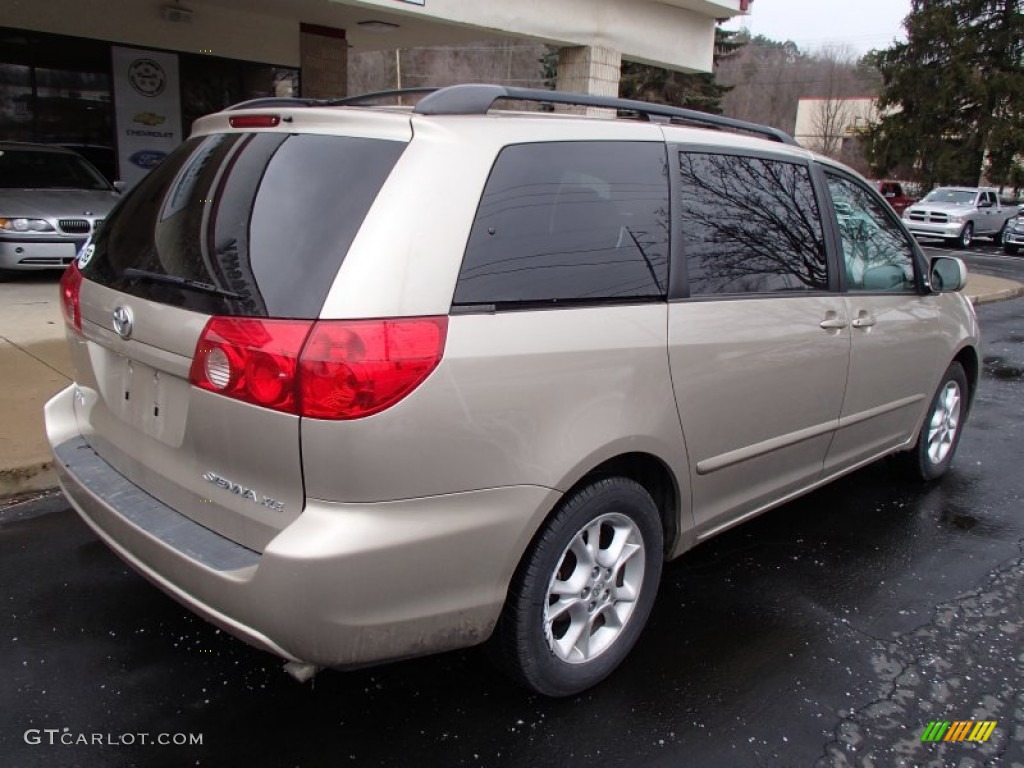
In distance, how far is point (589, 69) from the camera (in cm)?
1166

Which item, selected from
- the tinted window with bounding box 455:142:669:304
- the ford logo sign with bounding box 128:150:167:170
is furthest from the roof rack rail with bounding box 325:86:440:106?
the ford logo sign with bounding box 128:150:167:170

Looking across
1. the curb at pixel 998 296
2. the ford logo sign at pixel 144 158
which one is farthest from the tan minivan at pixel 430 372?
the curb at pixel 998 296

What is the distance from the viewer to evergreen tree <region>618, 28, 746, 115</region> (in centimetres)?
2670

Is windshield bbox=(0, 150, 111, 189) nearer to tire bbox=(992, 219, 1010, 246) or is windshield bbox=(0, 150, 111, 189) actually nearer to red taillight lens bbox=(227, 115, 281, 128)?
red taillight lens bbox=(227, 115, 281, 128)

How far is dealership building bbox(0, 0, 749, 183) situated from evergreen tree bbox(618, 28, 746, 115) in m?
14.0

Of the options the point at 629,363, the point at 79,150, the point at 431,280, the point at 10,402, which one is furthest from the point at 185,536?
the point at 79,150

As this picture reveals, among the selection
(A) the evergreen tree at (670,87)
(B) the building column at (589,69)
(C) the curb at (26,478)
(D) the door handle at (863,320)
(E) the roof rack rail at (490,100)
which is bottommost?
(C) the curb at (26,478)

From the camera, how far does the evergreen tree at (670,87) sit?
87.6 feet

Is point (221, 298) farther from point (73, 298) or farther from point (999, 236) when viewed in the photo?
point (999, 236)

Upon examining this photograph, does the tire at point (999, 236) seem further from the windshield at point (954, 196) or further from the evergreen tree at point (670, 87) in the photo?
the evergreen tree at point (670, 87)

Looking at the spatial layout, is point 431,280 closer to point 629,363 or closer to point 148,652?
point 629,363

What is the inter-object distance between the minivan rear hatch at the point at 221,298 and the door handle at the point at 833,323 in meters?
2.03

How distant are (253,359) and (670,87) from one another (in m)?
27.6

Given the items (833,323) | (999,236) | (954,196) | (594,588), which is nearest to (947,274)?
(833,323)
